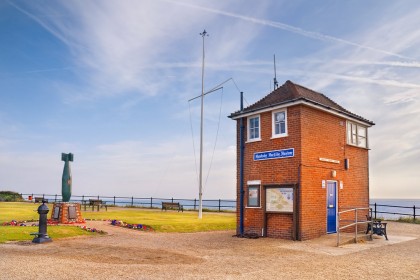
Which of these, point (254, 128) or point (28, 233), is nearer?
point (28, 233)

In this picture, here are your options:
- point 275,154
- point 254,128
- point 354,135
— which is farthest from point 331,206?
point 254,128

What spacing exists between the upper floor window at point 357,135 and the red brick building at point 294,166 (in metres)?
0.09

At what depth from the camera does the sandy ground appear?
351 inches

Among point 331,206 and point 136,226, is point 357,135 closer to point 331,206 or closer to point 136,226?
point 331,206

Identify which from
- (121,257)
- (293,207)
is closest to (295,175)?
(293,207)

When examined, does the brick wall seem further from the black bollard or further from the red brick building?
the black bollard

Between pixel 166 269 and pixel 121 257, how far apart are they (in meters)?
2.17

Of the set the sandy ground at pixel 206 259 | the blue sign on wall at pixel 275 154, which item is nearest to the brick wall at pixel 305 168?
the blue sign on wall at pixel 275 154

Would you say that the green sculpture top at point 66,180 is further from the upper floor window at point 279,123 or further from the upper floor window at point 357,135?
the upper floor window at point 357,135

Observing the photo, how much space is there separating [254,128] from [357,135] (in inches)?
210

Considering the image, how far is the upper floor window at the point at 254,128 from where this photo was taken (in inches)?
674

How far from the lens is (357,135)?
18938 mm

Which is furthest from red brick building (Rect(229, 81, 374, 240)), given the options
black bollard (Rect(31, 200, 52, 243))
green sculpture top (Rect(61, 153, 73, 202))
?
green sculpture top (Rect(61, 153, 73, 202))

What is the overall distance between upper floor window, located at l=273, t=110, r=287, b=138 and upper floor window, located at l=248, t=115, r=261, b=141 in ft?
2.80
